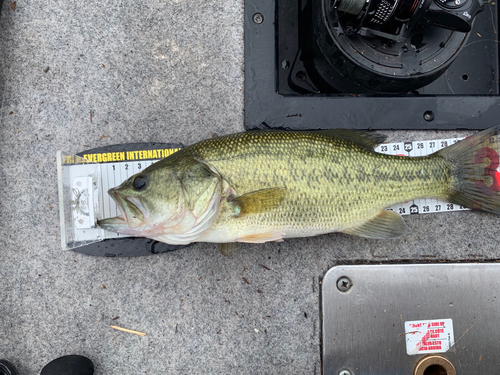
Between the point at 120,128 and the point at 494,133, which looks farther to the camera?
the point at 120,128

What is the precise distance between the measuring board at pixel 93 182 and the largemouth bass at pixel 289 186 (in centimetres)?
23

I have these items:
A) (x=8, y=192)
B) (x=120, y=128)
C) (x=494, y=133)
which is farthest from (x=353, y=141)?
(x=8, y=192)

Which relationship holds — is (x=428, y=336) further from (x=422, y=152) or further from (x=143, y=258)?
(x=143, y=258)

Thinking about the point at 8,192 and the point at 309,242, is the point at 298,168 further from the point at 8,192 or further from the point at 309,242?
the point at 8,192

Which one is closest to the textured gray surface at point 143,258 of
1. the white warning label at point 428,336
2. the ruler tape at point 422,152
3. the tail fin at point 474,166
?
the ruler tape at point 422,152

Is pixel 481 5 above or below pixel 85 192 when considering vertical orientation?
above

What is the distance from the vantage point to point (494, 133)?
1.38 meters

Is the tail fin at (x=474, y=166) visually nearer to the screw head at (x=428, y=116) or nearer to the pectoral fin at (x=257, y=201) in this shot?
the screw head at (x=428, y=116)

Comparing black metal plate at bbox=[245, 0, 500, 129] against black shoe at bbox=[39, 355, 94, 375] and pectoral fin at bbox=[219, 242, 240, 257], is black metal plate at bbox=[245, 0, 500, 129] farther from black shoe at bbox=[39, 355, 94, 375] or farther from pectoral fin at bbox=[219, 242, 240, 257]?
black shoe at bbox=[39, 355, 94, 375]

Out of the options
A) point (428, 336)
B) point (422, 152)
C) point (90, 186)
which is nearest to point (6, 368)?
point (90, 186)

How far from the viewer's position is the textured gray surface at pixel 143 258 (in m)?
1.45

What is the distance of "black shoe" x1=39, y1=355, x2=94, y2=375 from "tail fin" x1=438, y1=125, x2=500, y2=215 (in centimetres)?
159

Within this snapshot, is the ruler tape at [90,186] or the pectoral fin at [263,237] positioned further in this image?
the ruler tape at [90,186]

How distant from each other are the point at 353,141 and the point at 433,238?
0.58 metres
